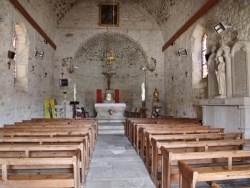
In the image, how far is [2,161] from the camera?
2.34 m

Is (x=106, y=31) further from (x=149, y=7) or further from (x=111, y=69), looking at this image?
(x=111, y=69)

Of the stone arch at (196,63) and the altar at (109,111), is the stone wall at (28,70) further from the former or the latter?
the stone arch at (196,63)

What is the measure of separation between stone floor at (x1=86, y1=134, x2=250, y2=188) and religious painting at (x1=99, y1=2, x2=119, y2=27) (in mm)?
9624

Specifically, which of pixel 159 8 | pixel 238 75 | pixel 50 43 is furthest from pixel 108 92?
pixel 238 75

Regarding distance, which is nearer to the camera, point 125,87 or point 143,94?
point 143,94

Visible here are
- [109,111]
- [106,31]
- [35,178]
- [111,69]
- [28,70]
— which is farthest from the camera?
[111,69]

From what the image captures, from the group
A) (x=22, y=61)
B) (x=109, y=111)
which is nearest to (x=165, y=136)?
(x=22, y=61)

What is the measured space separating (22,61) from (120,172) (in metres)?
6.62

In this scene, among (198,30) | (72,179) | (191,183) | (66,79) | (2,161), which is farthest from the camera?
(66,79)

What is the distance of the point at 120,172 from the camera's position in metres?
3.84

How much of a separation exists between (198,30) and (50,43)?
7.61m

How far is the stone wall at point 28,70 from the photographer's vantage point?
6.54 m

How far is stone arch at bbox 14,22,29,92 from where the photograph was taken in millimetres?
8430

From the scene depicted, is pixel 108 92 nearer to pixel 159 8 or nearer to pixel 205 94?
pixel 159 8
